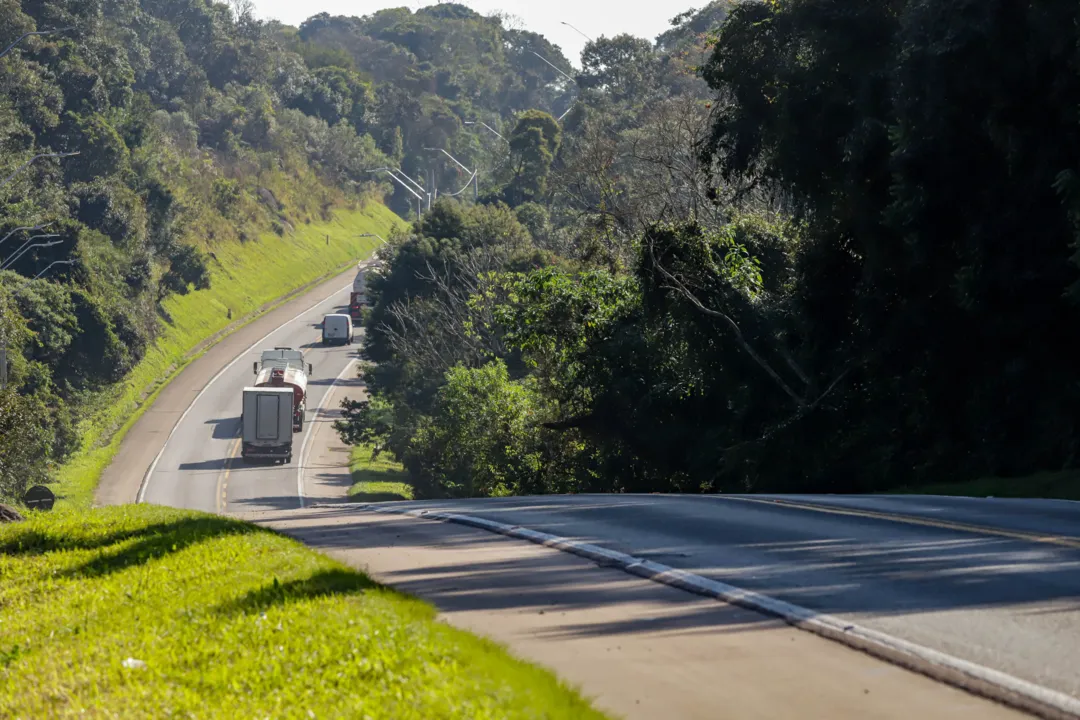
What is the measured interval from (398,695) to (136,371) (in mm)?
75138

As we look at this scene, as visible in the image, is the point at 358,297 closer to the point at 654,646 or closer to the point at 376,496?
the point at 376,496

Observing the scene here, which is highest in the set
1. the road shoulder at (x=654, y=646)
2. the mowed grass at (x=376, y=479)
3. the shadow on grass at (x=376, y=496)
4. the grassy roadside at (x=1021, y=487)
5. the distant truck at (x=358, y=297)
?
the distant truck at (x=358, y=297)

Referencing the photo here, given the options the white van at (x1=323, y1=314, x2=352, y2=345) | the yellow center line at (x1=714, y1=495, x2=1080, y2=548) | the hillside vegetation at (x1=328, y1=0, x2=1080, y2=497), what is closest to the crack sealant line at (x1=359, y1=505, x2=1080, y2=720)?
the yellow center line at (x1=714, y1=495, x2=1080, y2=548)

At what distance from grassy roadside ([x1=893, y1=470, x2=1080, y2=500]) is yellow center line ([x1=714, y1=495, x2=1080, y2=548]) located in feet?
11.4

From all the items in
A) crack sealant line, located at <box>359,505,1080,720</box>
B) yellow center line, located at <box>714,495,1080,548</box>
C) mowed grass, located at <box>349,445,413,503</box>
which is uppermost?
yellow center line, located at <box>714,495,1080,548</box>

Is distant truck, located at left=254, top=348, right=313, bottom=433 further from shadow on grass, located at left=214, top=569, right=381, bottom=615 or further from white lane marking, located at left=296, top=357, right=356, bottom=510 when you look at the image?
shadow on grass, located at left=214, top=569, right=381, bottom=615

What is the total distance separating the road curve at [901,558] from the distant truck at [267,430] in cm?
4624

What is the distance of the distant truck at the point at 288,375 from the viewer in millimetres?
69188

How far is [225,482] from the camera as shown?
5825 centimetres

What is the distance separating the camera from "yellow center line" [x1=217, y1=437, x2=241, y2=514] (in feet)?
168

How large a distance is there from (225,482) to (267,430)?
596 cm

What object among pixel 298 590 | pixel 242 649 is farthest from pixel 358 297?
pixel 242 649

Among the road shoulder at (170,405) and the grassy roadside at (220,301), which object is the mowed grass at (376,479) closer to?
the road shoulder at (170,405)

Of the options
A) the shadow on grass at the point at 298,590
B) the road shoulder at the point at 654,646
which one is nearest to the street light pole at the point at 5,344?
the road shoulder at the point at 654,646
